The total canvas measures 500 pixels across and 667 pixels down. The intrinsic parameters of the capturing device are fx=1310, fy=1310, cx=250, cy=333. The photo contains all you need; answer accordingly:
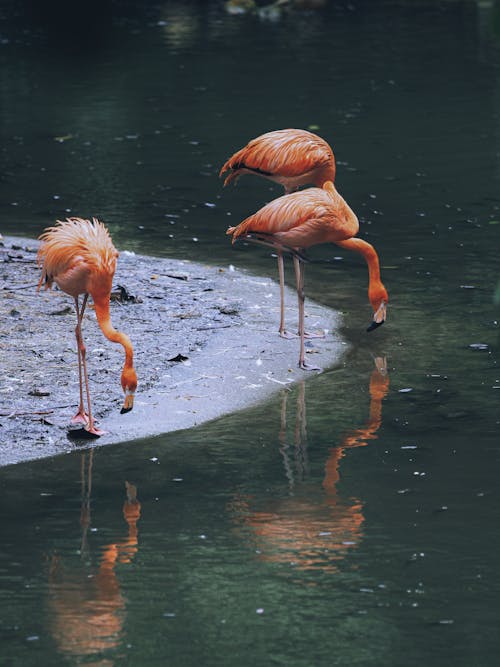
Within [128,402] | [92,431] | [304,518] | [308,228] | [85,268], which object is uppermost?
[85,268]

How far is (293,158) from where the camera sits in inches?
338

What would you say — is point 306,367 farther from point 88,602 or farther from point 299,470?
point 88,602

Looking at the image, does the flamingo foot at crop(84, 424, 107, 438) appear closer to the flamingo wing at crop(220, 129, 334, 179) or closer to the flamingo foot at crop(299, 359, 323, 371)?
the flamingo foot at crop(299, 359, 323, 371)

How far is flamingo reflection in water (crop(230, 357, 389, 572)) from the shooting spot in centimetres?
528

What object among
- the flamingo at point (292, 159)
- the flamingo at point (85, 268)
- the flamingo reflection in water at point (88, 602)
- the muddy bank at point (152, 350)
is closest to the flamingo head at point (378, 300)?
the muddy bank at point (152, 350)

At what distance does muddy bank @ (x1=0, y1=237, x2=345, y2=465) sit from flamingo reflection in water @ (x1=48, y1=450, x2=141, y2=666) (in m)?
1.11

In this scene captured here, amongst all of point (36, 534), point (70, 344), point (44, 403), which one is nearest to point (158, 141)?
point (70, 344)

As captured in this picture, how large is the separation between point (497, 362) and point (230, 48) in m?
15.8

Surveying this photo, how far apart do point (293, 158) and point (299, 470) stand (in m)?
2.97

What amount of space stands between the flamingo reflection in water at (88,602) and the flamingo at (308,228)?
2581 mm

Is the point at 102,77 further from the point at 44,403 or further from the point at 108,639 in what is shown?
the point at 108,639

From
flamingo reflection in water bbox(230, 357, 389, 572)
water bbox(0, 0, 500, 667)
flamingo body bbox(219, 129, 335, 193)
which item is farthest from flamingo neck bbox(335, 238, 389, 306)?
flamingo reflection in water bbox(230, 357, 389, 572)

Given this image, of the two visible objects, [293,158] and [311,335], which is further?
[293,158]

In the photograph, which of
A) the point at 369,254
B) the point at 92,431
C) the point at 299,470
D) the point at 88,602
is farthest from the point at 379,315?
the point at 88,602
